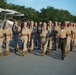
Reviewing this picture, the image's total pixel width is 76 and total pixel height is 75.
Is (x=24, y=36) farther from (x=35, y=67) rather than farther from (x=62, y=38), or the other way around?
(x=35, y=67)

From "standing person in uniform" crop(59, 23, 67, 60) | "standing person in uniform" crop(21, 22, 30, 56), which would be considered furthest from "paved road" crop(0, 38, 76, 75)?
"standing person in uniform" crop(21, 22, 30, 56)

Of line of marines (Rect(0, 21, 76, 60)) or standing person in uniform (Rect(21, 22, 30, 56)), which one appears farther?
standing person in uniform (Rect(21, 22, 30, 56))

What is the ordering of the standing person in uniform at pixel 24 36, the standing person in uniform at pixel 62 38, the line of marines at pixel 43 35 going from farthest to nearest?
the standing person in uniform at pixel 24 36
the line of marines at pixel 43 35
the standing person in uniform at pixel 62 38

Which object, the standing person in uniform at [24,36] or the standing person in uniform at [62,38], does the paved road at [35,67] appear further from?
the standing person in uniform at [24,36]

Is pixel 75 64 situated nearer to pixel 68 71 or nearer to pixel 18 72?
pixel 68 71

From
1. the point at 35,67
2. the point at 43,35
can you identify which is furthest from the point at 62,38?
the point at 35,67

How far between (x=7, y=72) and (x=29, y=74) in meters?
0.95

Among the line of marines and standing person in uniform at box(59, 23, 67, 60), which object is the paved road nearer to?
standing person in uniform at box(59, 23, 67, 60)

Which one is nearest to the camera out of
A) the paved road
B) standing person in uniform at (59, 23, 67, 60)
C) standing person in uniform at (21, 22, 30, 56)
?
the paved road

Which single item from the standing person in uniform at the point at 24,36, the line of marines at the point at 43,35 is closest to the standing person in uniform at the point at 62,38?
the line of marines at the point at 43,35

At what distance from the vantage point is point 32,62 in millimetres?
13133

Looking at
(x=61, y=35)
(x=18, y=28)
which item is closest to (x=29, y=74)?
(x=61, y=35)

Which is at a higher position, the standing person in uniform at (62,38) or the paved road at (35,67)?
the standing person in uniform at (62,38)

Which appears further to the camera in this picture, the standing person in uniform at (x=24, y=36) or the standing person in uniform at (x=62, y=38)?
the standing person in uniform at (x=24, y=36)
